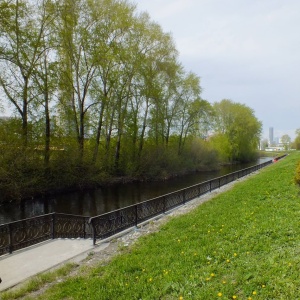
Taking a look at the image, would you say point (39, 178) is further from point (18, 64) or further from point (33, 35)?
point (33, 35)

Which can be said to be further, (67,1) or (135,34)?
(135,34)

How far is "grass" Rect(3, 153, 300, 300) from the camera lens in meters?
4.14

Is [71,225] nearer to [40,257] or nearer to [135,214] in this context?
[135,214]

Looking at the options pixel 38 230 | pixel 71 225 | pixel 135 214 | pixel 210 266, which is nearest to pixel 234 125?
pixel 135 214

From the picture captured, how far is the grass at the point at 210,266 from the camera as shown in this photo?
13.6ft

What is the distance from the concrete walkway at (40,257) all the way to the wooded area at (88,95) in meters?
11.7

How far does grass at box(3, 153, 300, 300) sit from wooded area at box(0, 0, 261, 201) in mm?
15077

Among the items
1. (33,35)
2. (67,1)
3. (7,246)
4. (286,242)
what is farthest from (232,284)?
(67,1)

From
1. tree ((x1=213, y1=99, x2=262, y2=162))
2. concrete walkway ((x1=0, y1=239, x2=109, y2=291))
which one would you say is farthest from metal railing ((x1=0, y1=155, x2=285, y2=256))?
tree ((x1=213, y1=99, x2=262, y2=162))

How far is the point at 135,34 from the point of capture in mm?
28703

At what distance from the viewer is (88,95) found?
27062mm

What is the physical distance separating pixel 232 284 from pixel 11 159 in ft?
60.6

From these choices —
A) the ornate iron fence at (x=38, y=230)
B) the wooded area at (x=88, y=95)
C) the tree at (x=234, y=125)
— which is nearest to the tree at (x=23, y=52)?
the wooded area at (x=88, y=95)

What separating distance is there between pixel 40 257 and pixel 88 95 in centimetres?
2189
